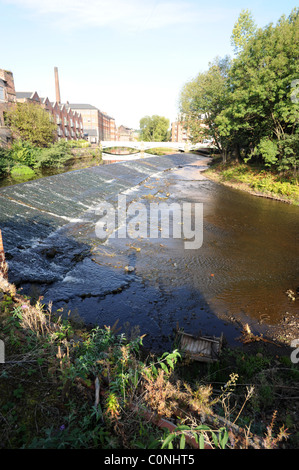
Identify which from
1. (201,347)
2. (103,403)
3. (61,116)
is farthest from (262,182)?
(61,116)

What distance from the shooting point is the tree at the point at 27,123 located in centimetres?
3222

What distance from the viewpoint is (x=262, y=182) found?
21953 millimetres

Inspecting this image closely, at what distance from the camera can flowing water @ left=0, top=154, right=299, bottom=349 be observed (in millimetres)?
6816

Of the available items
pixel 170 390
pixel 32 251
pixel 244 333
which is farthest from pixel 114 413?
pixel 32 251

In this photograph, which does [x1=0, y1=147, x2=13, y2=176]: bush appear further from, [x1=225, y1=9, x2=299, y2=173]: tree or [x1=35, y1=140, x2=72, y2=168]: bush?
[x1=225, y1=9, x2=299, y2=173]: tree

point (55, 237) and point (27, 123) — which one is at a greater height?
point (27, 123)

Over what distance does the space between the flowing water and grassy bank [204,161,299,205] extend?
331 centimetres

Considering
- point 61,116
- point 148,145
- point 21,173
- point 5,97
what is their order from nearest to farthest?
1. point 21,173
2. point 5,97
3. point 61,116
4. point 148,145

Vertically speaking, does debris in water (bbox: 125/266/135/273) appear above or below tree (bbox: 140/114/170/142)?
below

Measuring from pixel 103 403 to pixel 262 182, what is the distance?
22.8 metres

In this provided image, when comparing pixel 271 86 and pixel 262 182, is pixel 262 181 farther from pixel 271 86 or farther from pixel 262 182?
pixel 271 86

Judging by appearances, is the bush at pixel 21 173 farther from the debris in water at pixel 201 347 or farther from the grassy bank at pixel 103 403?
the debris in water at pixel 201 347

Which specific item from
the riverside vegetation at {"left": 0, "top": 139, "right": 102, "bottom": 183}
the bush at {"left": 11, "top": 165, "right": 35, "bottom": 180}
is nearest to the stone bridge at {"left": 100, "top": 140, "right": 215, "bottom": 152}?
the riverside vegetation at {"left": 0, "top": 139, "right": 102, "bottom": 183}
